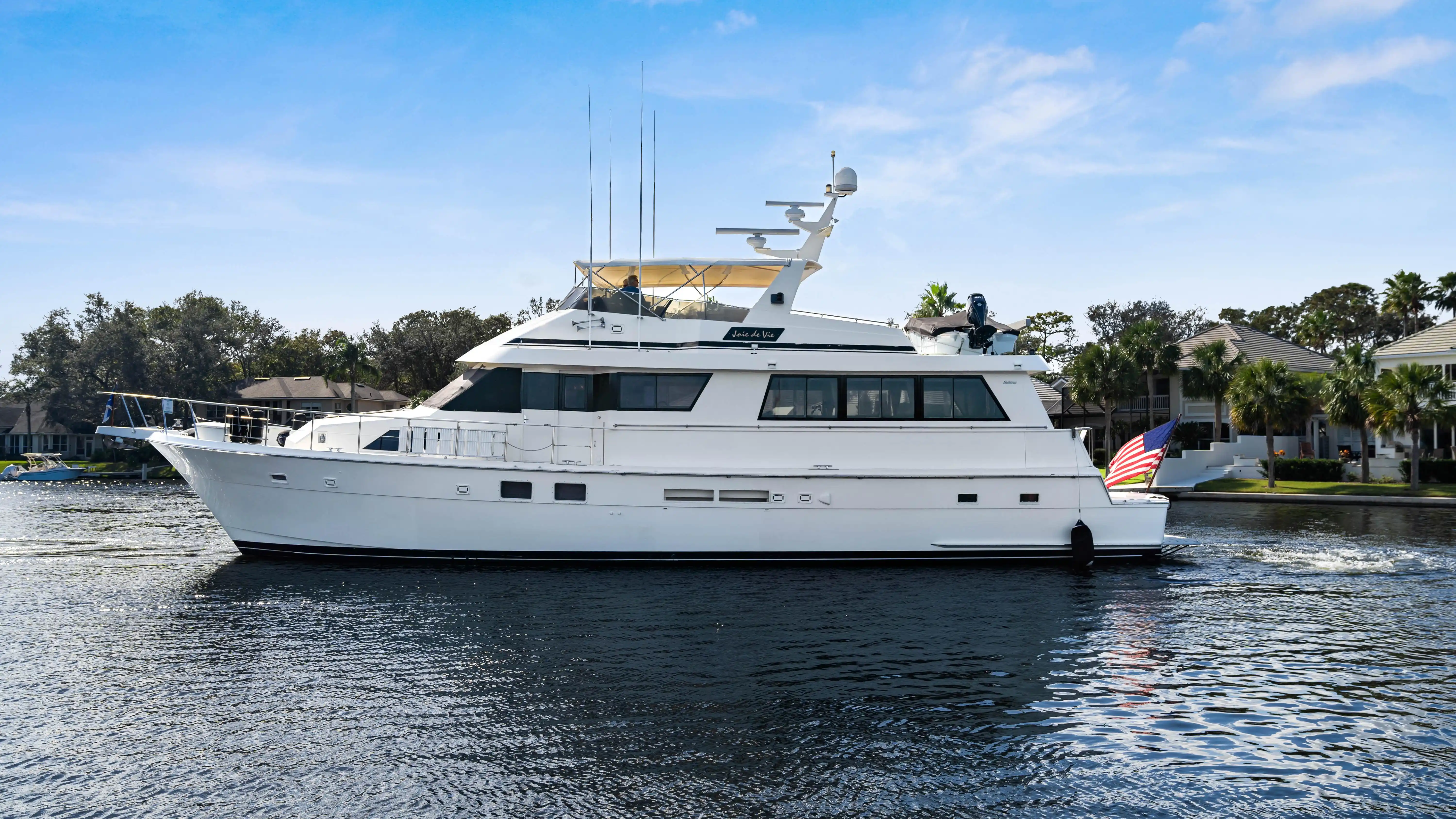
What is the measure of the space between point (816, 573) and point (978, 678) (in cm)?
536

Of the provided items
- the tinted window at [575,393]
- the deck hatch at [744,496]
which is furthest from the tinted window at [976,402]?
the tinted window at [575,393]

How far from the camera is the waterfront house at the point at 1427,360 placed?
118 ft

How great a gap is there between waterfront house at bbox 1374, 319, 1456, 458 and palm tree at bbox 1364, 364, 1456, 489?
187cm

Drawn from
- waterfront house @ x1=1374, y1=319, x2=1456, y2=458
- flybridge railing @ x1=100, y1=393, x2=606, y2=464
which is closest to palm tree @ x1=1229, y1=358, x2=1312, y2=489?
waterfront house @ x1=1374, y1=319, x2=1456, y2=458

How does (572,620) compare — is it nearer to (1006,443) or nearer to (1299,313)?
(1006,443)

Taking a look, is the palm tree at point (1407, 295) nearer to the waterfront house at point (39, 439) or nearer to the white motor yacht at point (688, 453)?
the white motor yacht at point (688, 453)

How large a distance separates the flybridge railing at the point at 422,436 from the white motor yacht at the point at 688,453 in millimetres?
40

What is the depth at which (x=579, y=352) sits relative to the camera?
580 inches

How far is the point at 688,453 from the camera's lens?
14.6m

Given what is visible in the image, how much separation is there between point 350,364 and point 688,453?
4937cm

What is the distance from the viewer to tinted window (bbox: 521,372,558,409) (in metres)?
14.8

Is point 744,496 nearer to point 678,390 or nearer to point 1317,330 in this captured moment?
point 678,390

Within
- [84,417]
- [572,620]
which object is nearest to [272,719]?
[572,620]

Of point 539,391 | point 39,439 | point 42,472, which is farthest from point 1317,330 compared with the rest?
point 39,439
